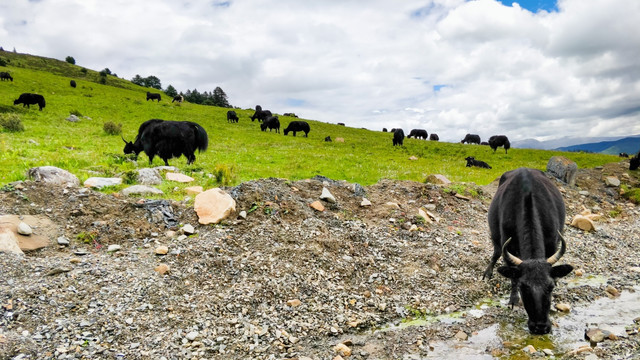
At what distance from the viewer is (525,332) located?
6621 mm

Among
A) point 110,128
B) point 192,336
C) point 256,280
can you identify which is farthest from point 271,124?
point 192,336

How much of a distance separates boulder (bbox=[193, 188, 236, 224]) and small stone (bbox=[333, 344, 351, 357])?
5.26m

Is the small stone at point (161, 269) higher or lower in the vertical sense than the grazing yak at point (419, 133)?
lower

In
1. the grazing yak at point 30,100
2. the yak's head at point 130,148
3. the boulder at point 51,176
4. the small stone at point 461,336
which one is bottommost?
the small stone at point 461,336

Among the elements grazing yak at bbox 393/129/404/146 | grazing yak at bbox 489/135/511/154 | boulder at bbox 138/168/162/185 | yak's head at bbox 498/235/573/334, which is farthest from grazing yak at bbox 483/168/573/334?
grazing yak at bbox 489/135/511/154

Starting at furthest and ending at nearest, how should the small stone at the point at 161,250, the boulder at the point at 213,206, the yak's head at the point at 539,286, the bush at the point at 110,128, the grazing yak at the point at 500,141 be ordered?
the grazing yak at the point at 500,141 < the bush at the point at 110,128 < the boulder at the point at 213,206 < the small stone at the point at 161,250 < the yak's head at the point at 539,286

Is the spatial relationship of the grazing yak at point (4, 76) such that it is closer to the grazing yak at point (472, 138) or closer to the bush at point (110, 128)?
the bush at point (110, 128)

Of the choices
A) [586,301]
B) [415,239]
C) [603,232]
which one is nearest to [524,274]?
[586,301]

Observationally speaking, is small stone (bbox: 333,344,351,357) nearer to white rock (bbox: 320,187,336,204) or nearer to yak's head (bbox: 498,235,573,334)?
yak's head (bbox: 498,235,573,334)

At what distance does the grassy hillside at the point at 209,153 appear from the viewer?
15875mm

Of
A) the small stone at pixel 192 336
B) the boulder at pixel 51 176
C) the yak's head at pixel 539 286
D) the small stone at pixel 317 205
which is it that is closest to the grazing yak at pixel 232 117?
the boulder at pixel 51 176

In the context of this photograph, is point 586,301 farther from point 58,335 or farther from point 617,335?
point 58,335

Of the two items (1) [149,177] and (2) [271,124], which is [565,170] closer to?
(1) [149,177]

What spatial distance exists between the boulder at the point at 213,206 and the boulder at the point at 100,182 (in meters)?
3.87
